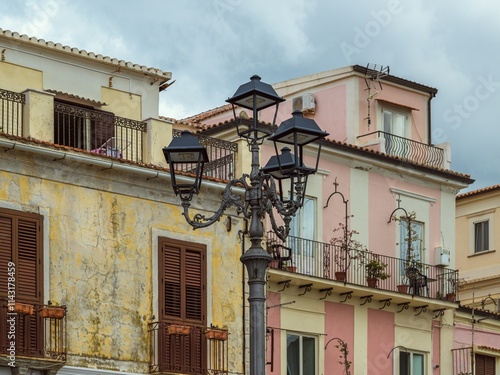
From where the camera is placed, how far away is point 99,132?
29.5 m

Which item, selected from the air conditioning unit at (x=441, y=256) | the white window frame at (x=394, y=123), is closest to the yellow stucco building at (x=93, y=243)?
the white window frame at (x=394, y=123)

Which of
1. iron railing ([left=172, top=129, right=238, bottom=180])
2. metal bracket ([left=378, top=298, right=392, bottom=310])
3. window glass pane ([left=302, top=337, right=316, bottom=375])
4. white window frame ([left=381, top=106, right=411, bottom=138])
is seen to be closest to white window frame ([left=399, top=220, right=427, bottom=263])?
metal bracket ([left=378, top=298, right=392, bottom=310])

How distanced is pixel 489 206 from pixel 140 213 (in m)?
18.6

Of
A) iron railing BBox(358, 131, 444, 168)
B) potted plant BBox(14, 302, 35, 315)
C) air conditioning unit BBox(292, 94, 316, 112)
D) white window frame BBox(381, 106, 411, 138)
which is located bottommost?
potted plant BBox(14, 302, 35, 315)

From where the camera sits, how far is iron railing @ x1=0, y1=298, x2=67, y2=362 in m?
26.0

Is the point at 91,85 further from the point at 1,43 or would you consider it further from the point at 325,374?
the point at 325,374

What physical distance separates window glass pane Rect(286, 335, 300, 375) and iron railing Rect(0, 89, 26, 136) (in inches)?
336

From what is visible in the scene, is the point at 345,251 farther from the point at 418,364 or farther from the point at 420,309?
the point at 418,364

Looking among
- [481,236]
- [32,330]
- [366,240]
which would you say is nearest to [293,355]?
[366,240]

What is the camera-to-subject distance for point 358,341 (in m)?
34.7

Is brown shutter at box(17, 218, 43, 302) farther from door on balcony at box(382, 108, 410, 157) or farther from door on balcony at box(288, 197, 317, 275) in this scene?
door on balcony at box(382, 108, 410, 157)

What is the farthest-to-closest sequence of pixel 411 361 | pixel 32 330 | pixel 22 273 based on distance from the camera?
pixel 411 361, pixel 22 273, pixel 32 330

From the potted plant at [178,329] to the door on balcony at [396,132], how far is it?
10301 mm

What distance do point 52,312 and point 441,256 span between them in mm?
13415
